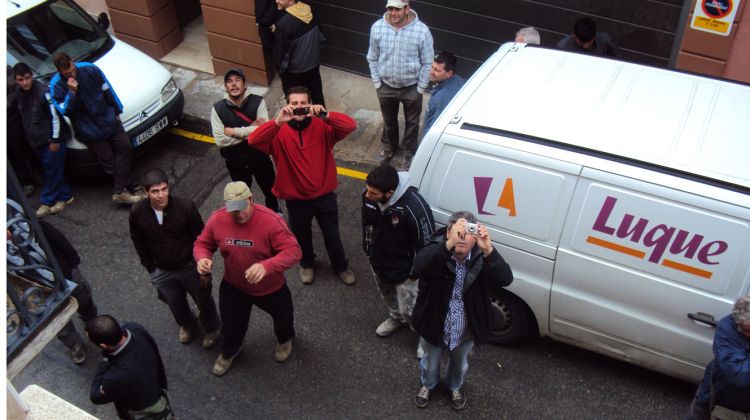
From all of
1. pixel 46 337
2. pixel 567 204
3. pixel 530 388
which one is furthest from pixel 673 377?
pixel 46 337

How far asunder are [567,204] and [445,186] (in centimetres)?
90

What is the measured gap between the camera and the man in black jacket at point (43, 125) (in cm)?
673

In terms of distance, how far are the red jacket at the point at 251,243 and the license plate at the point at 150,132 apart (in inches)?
127

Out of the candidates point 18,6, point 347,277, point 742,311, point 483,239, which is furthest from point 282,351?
point 18,6

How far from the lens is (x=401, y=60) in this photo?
23.3 ft

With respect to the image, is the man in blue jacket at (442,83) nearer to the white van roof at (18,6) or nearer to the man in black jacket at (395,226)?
the man in black jacket at (395,226)

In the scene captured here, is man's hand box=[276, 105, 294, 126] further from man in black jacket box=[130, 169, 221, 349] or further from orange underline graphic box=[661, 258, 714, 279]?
orange underline graphic box=[661, 258, 714, 279]

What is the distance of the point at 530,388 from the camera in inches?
210

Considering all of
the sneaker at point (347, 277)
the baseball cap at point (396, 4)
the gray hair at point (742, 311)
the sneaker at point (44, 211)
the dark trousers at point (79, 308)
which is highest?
the baseball cap at point (396, 4)

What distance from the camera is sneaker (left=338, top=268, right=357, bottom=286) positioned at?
20.7 feet

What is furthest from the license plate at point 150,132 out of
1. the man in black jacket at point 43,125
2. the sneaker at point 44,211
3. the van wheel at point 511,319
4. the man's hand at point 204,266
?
the van wheel at point 511,319

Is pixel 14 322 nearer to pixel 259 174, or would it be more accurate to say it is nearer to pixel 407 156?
pixel 259 174

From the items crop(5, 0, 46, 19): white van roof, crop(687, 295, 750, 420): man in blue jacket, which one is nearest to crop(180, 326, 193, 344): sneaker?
crop(687, 295, 750, 420): man in blue jacket

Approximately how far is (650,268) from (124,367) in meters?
3.50
